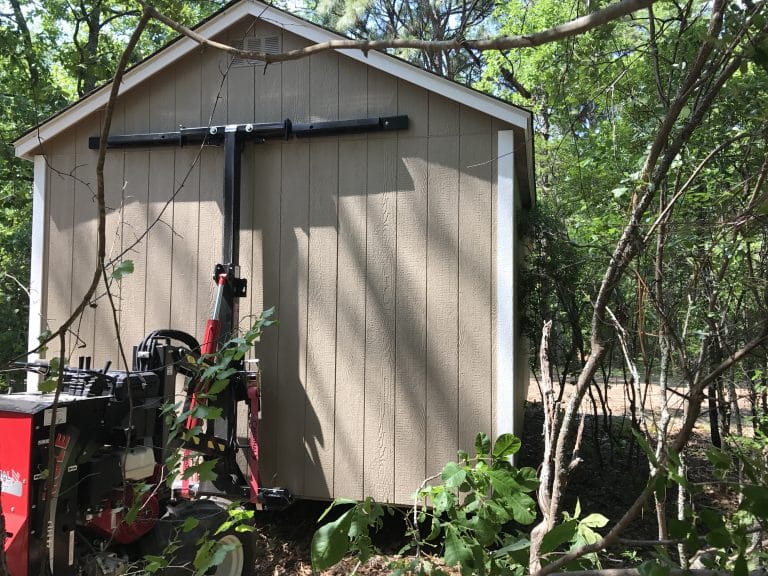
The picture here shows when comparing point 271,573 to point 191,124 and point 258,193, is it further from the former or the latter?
point 191,124

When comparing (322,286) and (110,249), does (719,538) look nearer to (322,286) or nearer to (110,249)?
(322,286)

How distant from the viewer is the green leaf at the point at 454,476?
1564 millimetres

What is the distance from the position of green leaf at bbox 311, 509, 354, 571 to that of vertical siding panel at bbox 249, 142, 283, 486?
3.38 meters

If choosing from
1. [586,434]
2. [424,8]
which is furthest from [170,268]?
[424,8]

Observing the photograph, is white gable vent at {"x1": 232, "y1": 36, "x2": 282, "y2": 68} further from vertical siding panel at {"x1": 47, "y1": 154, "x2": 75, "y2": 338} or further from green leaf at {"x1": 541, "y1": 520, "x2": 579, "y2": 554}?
green leaf at {"x1": 541, "y1": 520, "x2": 579, "y2": 554}

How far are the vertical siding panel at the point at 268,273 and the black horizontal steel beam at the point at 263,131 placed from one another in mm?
154

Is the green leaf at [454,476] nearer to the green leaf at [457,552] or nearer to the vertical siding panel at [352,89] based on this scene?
the green leaf at [457,552]

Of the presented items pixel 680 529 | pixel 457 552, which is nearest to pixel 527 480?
pixel 457 552

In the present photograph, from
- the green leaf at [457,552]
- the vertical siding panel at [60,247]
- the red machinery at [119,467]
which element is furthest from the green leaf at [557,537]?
→ the vertical siding panel at [60,247]

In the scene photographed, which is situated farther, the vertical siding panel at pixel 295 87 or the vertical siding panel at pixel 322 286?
the vertical siding panel at pixel 295 87

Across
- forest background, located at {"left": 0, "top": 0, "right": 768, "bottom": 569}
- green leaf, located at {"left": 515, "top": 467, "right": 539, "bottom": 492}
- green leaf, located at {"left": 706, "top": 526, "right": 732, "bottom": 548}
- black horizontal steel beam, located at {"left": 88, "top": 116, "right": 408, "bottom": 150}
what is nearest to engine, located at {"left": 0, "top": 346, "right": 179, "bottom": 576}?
forest background, located at {"left": 0, "top": 0, "right": 768, "bottom": 569}

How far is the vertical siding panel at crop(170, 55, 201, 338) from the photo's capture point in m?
4.80

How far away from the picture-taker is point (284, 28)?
4250 millimetres

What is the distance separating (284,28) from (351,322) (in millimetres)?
2280
